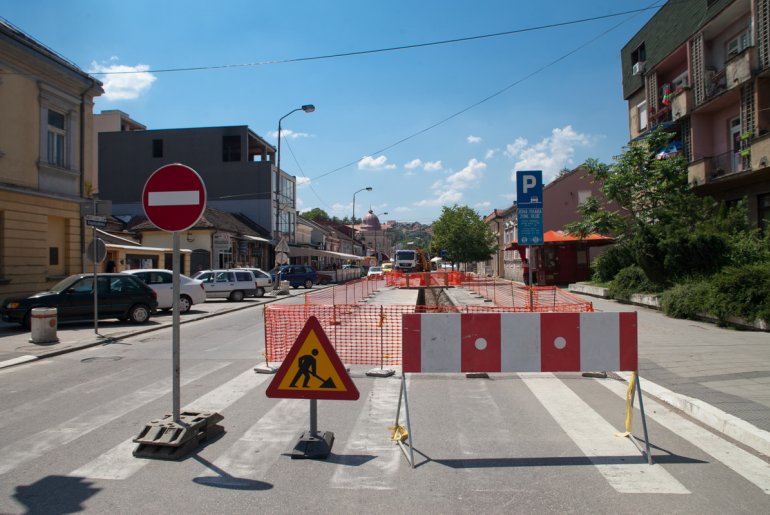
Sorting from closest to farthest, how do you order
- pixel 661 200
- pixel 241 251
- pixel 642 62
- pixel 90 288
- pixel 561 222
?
pixel 90 288 → pixel 661 200 → pixel 642 62 → pixel 561 222 → pixel 241 251

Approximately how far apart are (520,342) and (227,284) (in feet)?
76.6

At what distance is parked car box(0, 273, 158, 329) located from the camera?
14.5 meters

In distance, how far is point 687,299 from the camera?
14.5 m

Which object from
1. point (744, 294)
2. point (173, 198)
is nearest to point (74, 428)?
point (173, 198)

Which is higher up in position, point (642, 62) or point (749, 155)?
point (642, 62)

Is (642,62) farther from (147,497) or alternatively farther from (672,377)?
(147,497)

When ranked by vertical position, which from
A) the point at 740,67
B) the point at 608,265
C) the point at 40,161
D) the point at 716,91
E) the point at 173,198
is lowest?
the point at 608,265

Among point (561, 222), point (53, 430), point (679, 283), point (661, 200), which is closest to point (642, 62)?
point (661, 200)

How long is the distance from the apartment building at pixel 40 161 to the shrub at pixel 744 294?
A: 20.8m

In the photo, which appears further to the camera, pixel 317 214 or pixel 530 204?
pixel 317 214

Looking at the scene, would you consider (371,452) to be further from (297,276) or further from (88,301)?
(297,276)

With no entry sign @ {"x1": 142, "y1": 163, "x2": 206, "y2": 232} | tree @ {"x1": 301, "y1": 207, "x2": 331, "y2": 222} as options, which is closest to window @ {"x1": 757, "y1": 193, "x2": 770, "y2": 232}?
no entry sign @ {"x1": 142, "y1": 163, "x2": 206, "y2": 232}

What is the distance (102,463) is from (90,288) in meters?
12.0

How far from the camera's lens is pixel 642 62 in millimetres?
29578
